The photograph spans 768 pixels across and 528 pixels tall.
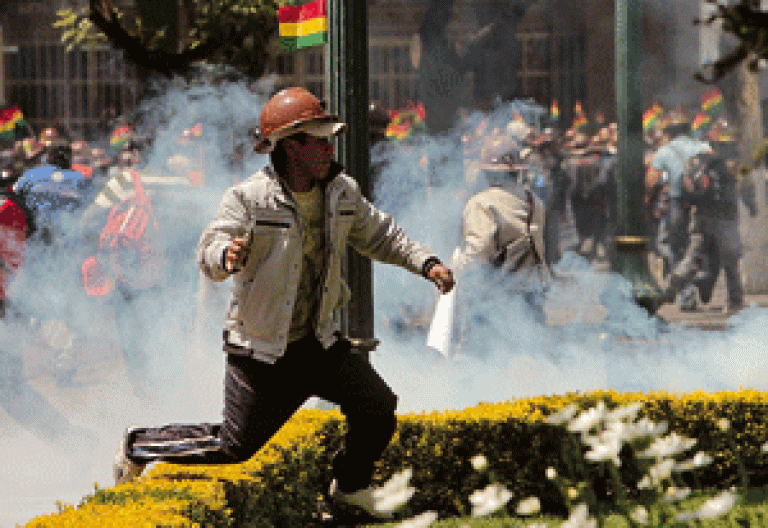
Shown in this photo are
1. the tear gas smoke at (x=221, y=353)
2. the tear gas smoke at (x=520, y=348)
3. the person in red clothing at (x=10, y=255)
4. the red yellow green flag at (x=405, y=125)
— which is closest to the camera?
the tear gas smoke at (x=221, y=353)

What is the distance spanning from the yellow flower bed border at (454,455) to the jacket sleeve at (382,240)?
0.79m

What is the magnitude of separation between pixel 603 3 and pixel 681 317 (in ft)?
38.5

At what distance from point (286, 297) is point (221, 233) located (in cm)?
28

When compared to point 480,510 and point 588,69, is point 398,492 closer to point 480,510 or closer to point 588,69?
point 480,510

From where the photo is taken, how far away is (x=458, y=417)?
5094mm

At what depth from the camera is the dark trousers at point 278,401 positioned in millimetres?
4066

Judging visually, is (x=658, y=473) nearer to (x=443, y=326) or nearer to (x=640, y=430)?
(x=640, y=430)

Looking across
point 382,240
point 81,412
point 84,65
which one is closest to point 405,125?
point 81,412

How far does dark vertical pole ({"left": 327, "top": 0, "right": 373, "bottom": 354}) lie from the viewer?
210 inches

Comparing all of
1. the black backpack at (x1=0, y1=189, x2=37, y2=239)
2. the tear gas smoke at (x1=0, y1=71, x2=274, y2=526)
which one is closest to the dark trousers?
the tear gas smoke at (x1=0, y1=71, x2=274, y2=526)

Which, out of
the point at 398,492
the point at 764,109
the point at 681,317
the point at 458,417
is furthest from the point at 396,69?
the point at 398,492

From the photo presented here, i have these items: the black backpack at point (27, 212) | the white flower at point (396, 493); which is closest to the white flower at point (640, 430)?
the white flower at point (396, 493)

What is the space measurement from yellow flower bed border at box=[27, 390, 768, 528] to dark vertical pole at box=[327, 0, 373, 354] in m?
0.52

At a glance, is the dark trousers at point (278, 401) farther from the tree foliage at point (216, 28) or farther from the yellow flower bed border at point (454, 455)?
the tree foliage at point (216, 28)
